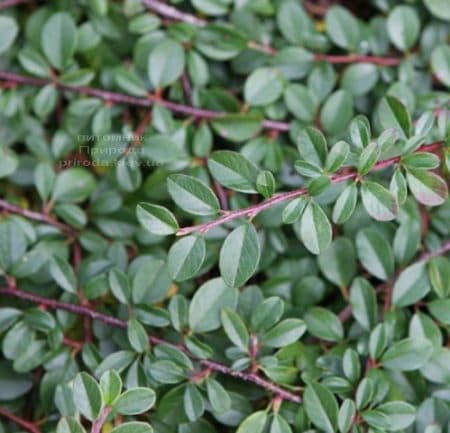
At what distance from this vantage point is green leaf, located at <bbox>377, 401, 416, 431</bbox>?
98 cm

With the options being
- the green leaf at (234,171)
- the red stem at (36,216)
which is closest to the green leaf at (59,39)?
the red stem at (36,216)

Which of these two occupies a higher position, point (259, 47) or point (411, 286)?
point (259, 47)

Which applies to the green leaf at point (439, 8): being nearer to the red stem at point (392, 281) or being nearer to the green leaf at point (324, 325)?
the red stem at point (392, 281)

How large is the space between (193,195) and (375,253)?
0.39 meters

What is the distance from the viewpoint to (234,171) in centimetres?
96

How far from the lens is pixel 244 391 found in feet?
3.58

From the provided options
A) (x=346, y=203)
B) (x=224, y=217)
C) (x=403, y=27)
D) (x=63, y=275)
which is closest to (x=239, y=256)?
(x=224, y=217)

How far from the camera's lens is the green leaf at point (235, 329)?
103cm

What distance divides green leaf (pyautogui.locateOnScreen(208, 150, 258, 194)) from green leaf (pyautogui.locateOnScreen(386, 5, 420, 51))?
0.58m

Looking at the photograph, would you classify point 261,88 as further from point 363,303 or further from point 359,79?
point 363,303

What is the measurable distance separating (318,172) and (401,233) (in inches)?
13.0

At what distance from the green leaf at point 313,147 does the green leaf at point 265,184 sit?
6cm

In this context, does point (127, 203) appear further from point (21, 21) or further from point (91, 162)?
point (21, 21)

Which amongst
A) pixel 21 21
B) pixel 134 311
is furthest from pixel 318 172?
pixel 21 21
